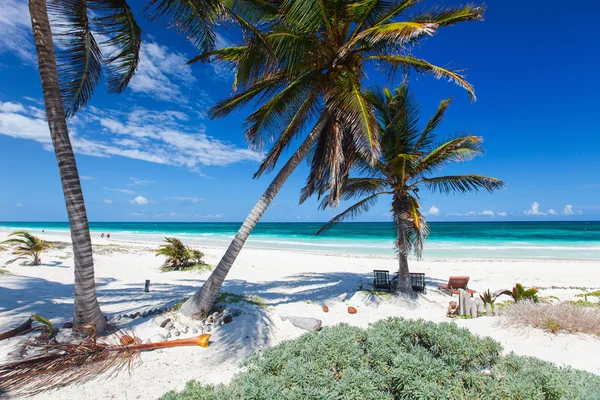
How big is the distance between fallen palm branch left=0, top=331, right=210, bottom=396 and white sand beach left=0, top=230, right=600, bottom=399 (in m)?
0.17

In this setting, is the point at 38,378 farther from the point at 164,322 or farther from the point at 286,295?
the point at 286,295

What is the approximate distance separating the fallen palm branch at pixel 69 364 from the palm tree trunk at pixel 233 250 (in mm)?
1116

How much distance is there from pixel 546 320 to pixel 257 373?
5536 millimetres

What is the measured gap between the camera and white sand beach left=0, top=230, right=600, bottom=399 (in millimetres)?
4213

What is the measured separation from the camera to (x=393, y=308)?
8164 mm

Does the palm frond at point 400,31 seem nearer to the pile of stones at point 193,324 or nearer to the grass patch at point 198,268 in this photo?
the pile of stones at point 193,324

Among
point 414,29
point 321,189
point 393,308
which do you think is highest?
point 414,29

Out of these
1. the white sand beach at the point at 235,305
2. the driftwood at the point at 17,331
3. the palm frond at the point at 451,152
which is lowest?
the white sand beach at the point at 235,305

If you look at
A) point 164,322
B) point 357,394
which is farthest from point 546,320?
point 164,322

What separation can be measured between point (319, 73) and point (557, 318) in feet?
23.3

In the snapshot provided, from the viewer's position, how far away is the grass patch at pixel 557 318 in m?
5.07

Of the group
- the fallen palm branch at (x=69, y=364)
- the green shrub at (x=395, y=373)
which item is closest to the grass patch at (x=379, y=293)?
the green shrub at (x=395, y=373)

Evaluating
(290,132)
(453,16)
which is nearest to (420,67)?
(453,16)

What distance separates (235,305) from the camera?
6.64 m
